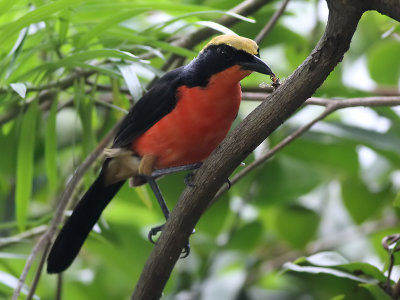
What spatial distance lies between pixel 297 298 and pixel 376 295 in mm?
759

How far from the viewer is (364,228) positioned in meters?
2.53

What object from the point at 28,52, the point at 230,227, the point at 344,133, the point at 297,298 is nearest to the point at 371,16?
the point at 344,133

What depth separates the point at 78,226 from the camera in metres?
1.83

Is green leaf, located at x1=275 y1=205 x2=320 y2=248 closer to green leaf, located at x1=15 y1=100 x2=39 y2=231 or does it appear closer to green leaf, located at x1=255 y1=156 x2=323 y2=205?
green leaf, located at x1=255 y1=156 x2=323 y2=205

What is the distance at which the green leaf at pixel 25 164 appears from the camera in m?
1.83

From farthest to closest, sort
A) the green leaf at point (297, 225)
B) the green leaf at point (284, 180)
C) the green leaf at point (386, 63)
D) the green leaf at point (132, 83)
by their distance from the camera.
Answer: the green leaf at point (386, 63) → the green leaf at point (297, 225) → the green leaf at point (284, 180) → the green leaf at point (132, 83)

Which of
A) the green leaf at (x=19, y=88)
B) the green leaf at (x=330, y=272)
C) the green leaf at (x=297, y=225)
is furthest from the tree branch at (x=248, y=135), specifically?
the green leaf at (x=297, y=225)

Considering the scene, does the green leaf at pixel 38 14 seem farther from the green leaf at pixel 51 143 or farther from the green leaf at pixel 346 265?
the green leaf at pixel 346 265

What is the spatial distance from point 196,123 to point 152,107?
0.49 feet

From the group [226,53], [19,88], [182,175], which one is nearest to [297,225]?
[182,175]

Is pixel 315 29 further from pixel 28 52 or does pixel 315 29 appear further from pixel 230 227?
pixel 28 52

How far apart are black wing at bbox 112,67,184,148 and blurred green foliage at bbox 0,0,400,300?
49 millimetres

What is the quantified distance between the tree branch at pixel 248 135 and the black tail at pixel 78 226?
451mm

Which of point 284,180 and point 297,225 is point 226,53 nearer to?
point 284,180
